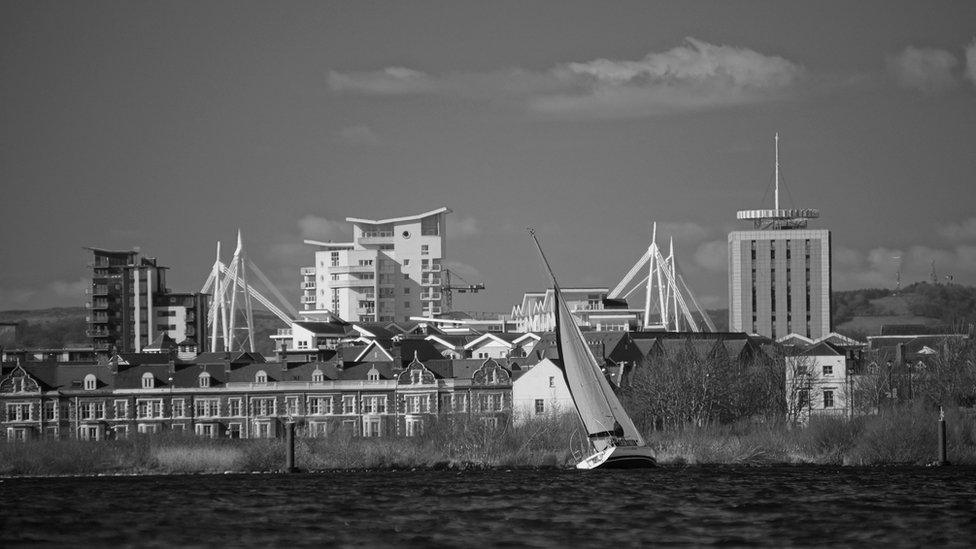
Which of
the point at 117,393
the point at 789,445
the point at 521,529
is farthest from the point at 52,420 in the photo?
the point at 521,529

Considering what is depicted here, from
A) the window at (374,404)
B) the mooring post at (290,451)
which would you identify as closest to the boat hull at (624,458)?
the mooring post at (290,451)

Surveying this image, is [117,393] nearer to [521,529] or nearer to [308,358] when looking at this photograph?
[308,358]

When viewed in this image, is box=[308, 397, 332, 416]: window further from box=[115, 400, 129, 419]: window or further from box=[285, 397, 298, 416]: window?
box=[115, 400, 129, 419]: window

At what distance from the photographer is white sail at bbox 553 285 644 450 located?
90.1 m

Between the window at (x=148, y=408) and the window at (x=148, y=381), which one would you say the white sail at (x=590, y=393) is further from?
the window at (x=148, y=381)

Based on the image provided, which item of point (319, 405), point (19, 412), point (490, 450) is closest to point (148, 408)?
point (19, 412)

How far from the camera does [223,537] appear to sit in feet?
187

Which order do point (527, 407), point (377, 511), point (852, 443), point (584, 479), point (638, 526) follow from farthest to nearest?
point (527, 407) < point (852, 443) < point (584, 479) < point (377, 511) < point (638, 526)

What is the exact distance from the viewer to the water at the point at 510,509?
5669 centimetres

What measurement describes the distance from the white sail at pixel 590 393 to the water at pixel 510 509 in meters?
3.61

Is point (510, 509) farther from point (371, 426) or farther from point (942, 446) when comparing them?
point (371, 426)

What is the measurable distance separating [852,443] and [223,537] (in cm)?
4629

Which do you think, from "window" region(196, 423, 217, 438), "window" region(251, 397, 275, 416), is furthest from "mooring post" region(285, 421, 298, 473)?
"window" region(196, 423, 217, 438)

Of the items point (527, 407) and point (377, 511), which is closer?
point (377, 511)
